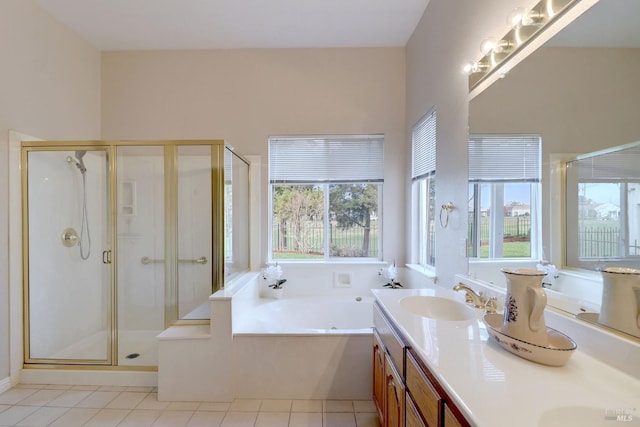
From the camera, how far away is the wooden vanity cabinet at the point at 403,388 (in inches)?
34.6

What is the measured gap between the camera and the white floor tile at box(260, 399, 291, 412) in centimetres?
200

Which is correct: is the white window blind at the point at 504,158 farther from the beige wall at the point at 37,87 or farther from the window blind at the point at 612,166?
the beige wall at the point at 37,87

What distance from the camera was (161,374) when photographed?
82.4 inches

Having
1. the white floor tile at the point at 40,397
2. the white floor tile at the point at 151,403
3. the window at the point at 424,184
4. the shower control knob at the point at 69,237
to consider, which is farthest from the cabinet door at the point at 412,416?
the shower control knob at the point at 69,237

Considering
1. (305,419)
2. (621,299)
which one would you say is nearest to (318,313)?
(305,419)

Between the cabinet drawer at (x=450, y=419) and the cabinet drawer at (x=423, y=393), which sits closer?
the cabinet drawer at (x=450, y=419)

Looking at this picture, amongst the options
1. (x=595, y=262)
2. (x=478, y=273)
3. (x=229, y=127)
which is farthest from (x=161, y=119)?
(x=595, y=262)

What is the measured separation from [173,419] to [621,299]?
2.40m

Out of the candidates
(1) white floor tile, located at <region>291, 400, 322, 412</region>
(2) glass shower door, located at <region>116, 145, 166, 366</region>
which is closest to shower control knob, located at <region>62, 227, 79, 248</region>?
(2) glass shower door, located at <region>116, 145, 166, 366</region>

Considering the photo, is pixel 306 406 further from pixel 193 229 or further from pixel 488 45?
pixel 488 45

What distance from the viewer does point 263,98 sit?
3.15m

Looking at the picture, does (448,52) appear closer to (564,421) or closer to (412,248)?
(412,248)

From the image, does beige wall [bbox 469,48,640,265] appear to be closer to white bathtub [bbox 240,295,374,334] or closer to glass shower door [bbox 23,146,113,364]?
white bathtub [bbox 240,295,374,334]

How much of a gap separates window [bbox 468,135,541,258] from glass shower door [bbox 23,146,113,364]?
2876mm
